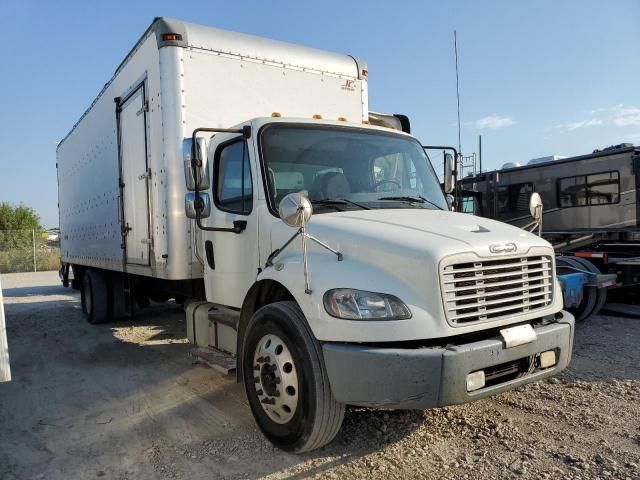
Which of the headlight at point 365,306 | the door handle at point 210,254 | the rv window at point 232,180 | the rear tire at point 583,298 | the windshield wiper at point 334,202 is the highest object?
the rv window at point 232,180

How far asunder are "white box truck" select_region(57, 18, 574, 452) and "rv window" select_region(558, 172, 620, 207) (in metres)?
6.86

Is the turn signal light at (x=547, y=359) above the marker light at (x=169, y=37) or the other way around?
the other way around

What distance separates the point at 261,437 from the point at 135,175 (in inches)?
148

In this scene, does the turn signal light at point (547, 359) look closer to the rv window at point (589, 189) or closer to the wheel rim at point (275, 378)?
the wheel rim at point (275, 378)

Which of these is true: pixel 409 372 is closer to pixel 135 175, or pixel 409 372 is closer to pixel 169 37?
pixel 169 37

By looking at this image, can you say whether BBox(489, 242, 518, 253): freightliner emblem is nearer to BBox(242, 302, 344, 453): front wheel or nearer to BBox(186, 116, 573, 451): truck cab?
BBox(186, 116, 573, 451): truck cab

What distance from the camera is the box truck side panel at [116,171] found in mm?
5391

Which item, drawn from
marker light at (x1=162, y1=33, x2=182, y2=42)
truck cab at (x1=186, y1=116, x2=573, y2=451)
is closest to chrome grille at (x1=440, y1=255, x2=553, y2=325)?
truck cab at (x1=186, y1=116, x2=573, y2=451)

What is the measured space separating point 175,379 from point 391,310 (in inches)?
130

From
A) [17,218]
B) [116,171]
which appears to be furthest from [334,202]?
[17,218]

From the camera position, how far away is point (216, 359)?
14.9 ft

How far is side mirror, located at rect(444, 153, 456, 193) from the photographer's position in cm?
505

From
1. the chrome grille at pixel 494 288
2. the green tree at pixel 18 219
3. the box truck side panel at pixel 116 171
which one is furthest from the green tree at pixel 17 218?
the chrome grille at pixel 494 288

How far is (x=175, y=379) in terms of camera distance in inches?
210
